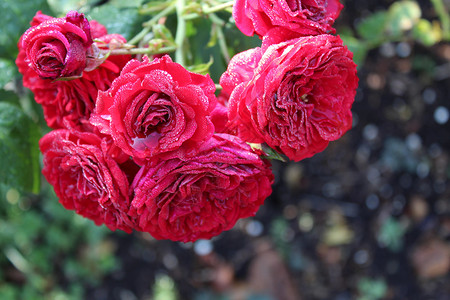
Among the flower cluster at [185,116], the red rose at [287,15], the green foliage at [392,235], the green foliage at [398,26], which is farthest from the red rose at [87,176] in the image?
the green foliage at [392,235]

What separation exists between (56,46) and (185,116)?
20 centimetres

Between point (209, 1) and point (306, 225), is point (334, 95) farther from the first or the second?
point (306, 225)

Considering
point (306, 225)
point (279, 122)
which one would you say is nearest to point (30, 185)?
point (279, 122)

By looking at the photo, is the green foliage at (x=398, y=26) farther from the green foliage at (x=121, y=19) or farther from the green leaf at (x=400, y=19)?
the green foliage at (x=121, y=19)

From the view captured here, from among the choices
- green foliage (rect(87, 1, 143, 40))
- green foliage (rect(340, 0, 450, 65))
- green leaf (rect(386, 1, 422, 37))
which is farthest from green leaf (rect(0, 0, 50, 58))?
green leaf (rect(386, 1, 422, 37))

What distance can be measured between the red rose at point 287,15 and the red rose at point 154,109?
131 mm

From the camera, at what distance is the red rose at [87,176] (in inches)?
23.3

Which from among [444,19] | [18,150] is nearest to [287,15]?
[18,150]

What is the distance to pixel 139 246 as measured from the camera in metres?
2.01

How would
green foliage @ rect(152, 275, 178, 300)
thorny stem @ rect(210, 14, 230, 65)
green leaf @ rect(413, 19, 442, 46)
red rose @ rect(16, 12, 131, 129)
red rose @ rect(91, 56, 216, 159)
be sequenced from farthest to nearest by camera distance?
green foliage @ rect(152, 275, 178, 300) < green leaf @ rect(413, 19, 442, 46) < thorny stem @ rect(210, 14, 230, 65) < red rose @ rect(16, 12, 131, 129) < red rose @ rect(91, 56, 216, 159)

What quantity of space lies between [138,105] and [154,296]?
1.61 metres

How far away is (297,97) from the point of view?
596 mm

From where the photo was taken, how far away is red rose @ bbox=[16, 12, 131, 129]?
64 centimetres

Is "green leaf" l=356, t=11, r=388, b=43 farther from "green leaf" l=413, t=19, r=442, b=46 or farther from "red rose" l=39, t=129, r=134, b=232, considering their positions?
"red rose" l=39, t=129, r=134, b=232
